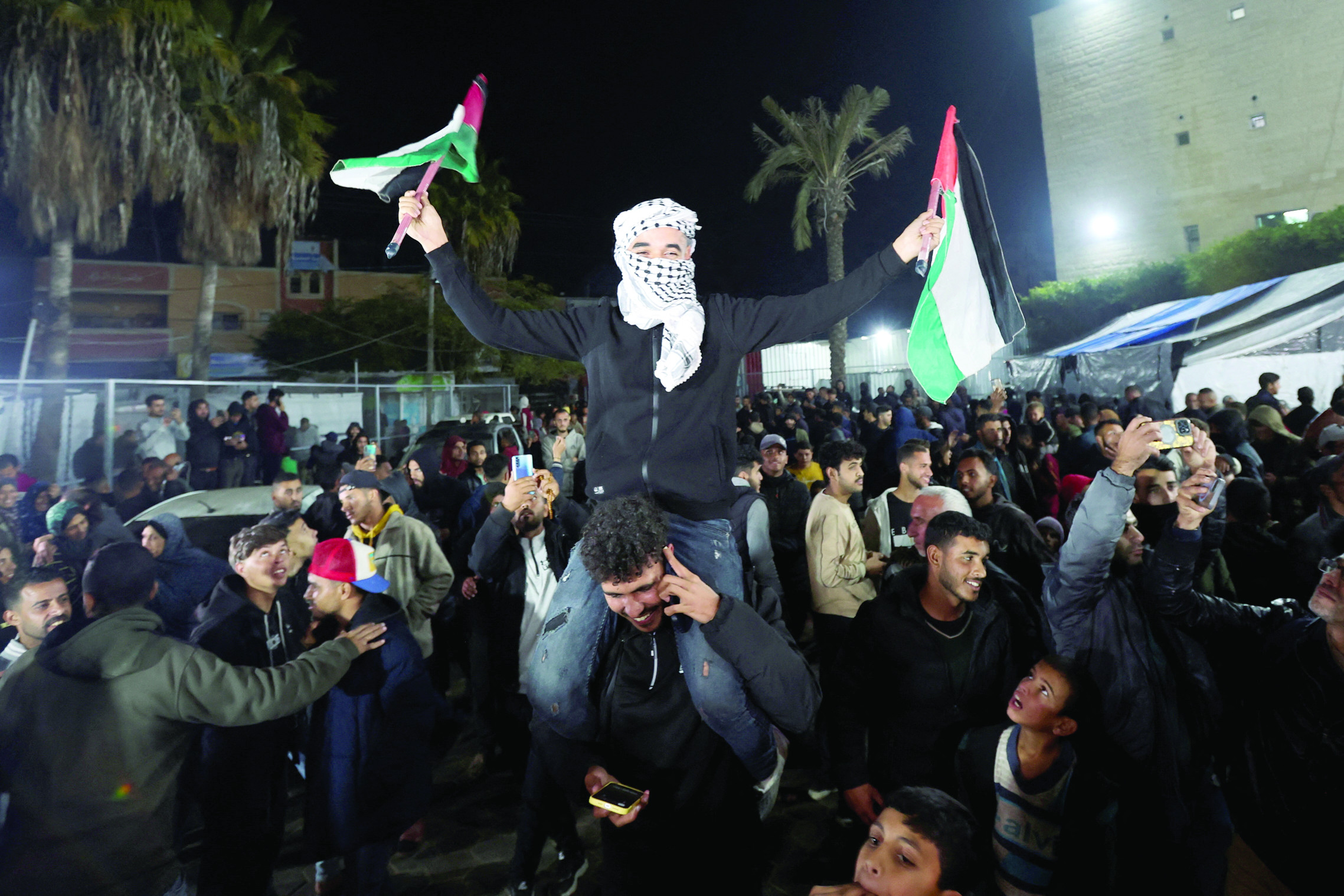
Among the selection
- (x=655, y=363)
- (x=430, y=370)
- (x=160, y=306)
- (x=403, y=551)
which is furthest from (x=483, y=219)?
(x=160, y=306)

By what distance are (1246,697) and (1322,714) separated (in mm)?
347

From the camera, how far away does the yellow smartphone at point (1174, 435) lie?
8.73 ft

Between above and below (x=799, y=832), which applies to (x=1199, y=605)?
above

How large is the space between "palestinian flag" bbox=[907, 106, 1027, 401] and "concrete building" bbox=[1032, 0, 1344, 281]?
33.4 meters

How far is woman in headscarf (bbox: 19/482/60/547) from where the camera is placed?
6.13 meters

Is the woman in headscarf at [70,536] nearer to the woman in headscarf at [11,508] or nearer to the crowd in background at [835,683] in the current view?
the crowd in background at [835,683]

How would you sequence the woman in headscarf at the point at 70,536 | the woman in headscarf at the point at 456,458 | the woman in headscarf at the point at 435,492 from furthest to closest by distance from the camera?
1. the woman in headscarf at the point at 456,458
2. the woman in headscarf at the point at 435,492
3. the woman in headscarf at the point at 70,536

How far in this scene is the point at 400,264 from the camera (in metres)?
48.3

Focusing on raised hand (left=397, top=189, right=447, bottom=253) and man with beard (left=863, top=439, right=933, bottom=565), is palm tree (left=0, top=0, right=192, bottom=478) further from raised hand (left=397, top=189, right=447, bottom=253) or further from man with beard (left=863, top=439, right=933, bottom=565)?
man with beard (left=863, top=439, right=933, bottom=565)

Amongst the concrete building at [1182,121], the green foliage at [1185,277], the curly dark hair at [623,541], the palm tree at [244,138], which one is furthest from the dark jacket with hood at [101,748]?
the concrete building at [1182,121]

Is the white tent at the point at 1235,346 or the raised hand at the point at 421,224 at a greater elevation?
the white tent at the point at 1235,346

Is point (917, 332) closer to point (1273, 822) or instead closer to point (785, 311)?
point (785, 311)

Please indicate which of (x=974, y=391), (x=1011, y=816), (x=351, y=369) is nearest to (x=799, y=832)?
(x=1011, y=816)

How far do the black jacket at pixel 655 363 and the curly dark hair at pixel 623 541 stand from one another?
0.18 m
